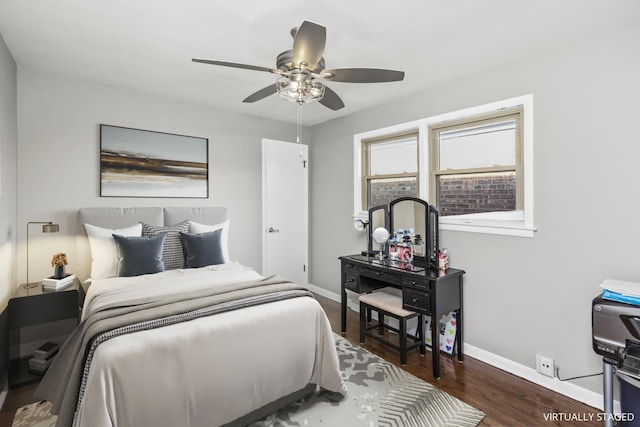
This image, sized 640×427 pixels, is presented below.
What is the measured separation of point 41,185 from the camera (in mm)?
2979

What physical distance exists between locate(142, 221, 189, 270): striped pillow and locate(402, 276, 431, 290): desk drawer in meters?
2.24

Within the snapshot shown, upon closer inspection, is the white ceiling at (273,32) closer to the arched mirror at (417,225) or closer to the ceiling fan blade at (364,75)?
the ceiling fan blade at (364,75)

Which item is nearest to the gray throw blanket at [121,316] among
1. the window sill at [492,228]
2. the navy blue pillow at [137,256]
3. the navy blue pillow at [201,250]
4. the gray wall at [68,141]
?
the navy blue pillow at [137,256]

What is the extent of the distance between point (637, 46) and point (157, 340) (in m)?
3.44

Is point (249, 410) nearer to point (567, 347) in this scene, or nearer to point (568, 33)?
point (567, 347)

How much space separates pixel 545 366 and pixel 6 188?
4.40m

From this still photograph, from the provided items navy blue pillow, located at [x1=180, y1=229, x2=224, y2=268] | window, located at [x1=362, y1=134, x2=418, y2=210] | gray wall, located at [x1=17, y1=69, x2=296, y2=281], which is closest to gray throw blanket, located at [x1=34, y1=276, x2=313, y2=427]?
navy blue pillow, located at [x1=180, y1=229, x2=224, y2=268]

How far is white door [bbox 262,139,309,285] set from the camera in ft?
14.6

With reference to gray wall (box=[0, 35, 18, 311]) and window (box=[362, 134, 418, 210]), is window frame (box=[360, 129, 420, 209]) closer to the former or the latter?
window (box=[362, 134, 418, 210])

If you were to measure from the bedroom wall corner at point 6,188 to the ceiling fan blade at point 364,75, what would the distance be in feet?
7.99

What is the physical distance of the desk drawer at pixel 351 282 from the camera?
11.0ft

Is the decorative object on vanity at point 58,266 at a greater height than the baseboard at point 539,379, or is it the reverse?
the decorative object on vanity at point 58,266

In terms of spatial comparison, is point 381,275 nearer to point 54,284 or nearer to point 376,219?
point 376,219

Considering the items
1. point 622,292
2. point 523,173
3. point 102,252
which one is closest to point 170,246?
point 102,252
